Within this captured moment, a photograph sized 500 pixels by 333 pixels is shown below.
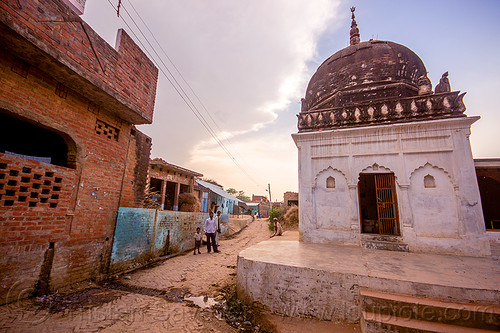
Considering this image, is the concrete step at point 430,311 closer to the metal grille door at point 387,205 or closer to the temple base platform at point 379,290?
the temple base platform at point 379,290

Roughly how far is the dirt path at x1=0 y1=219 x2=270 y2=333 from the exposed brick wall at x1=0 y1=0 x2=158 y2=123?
422cm

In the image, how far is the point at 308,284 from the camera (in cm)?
385

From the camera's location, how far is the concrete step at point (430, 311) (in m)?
2.94

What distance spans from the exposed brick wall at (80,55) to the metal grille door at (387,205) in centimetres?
766

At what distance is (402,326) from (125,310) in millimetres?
4414

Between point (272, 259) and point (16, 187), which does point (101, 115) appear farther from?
point (272, 259)

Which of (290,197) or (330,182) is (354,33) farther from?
(290,197)

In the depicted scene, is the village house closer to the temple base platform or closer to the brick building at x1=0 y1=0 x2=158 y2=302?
the temple base platform

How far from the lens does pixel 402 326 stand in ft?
9.54

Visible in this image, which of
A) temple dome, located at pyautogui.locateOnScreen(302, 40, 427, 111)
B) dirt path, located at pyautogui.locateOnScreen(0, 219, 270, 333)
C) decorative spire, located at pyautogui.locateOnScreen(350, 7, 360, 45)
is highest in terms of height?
decorative spire, located at pyautogui.locateOnScreen(350, 7, 360, 45)

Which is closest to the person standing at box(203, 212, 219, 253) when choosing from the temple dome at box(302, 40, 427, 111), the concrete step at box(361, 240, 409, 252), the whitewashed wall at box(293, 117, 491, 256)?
the whitewashed wall at box(293, 117, 491, 256)

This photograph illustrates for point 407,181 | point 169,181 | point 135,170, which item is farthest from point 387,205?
point 169,181

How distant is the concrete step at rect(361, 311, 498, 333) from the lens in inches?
112

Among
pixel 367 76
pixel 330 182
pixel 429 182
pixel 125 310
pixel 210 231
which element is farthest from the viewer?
pixel 210 231
